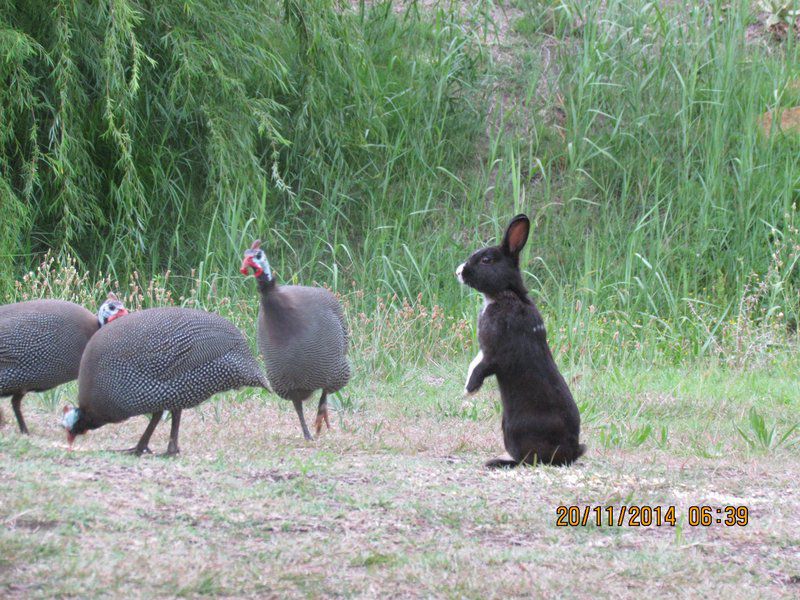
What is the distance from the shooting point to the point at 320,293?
637 cm

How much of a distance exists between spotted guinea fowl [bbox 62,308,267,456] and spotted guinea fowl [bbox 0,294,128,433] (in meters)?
0.41

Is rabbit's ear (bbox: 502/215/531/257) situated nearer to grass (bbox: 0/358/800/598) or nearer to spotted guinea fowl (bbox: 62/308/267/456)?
grass (bbox: 0/358/800/598)

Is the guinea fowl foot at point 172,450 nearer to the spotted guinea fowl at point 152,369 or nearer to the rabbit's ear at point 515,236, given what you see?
the spotted guinea fowl at point 152,369

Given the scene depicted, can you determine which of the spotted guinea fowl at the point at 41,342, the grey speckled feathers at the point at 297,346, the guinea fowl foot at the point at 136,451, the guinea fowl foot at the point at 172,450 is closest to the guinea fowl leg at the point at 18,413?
the spotted guinea fowl at the point at 41,342

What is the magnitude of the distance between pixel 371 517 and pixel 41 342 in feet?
7.79

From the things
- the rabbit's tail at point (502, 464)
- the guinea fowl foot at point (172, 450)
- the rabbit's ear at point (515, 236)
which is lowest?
A: the rabbit's tail at point (502, 464)

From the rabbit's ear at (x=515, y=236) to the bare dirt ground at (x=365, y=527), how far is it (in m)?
1.14

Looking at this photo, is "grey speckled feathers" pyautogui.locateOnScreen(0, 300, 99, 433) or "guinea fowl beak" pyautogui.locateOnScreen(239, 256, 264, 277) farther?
"guinea fowl beak" pyautogui.locateOnScreen(239, 256, 264, 277)

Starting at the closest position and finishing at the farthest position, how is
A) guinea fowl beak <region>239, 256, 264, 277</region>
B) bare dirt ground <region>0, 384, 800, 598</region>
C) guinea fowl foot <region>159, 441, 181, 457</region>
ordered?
bare dirt ground <region>0, 384, 800, 598</region>, guinea fowl foot <region>159, 441, 181, 457</region>, guinea fowl beak <region>239, 256, 264, 277</region>

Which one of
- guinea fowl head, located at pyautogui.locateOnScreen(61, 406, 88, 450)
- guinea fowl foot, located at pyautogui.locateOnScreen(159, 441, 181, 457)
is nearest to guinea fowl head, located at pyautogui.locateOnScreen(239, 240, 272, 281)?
guinea fowl foot, located at pyautogui.locateOnScreen(159, 441, 181, 457)

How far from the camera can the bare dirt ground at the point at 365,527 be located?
3326 mm

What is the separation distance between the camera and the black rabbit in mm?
5230

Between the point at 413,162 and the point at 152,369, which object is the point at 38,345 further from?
the point at 413,162

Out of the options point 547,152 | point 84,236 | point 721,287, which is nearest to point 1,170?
point 84,236
